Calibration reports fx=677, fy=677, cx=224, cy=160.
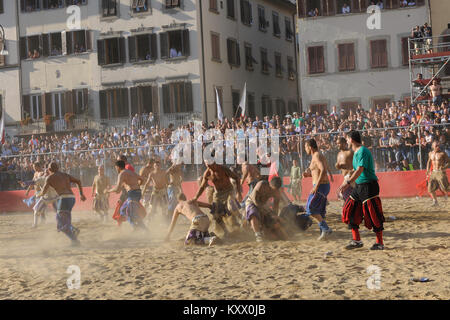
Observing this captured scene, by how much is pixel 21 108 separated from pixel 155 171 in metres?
22.7

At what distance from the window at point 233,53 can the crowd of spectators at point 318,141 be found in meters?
9.08

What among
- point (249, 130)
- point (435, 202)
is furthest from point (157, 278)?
point (249, 130)

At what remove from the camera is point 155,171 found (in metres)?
16.3

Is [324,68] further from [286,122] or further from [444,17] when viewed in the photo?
[286,122]

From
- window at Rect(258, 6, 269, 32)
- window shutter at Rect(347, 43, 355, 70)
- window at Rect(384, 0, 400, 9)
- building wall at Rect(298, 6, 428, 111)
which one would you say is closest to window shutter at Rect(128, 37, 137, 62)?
building wall at Rect(298, 6, 428, 111)

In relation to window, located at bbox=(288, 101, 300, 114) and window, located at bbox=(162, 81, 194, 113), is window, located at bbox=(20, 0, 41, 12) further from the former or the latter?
window, located at bbox=(288, 101, 300, 114)

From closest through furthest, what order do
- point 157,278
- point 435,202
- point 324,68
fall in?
point 157,278 → point 435,202 → point 324,68

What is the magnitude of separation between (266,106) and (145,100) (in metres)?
8.15

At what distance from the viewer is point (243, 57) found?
38000mm

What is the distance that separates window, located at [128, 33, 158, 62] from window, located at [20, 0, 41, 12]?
5.84 m

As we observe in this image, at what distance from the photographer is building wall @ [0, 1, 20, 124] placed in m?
36.9

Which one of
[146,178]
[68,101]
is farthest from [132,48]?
[146,178]

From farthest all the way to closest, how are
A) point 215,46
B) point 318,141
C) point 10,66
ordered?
point 10,66
point 215,46
point 318,141

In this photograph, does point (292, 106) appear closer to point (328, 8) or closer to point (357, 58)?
point (357, 58)
